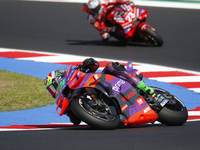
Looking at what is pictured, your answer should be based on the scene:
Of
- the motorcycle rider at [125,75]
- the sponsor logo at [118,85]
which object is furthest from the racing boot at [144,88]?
the sponsor logo at [118,85]

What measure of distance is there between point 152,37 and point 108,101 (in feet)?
21.4

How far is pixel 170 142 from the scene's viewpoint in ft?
13.2

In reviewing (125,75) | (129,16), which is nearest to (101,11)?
(129,16)

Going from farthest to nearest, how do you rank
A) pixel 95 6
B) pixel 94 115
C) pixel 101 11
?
pixel 101 11, pixel 95 6, pixel 94 115

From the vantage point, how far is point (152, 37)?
11.2 meters

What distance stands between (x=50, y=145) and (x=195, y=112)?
122 inches

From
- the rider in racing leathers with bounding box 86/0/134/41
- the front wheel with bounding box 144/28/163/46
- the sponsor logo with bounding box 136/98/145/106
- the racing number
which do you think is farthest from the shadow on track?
the sponsor logo with bounding box 136/98/145/106

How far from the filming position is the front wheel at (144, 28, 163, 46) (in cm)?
1109

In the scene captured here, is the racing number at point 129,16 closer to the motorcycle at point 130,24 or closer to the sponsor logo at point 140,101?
the motorcycle at point 130,24

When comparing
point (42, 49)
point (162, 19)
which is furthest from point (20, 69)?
point (162, 19)

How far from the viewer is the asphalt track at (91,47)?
13.1 ft

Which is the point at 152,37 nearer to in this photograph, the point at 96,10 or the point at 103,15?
the point at 103,15

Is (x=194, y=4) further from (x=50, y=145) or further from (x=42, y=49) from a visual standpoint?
(x=50, y=145)

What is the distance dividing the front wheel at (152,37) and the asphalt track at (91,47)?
0.70 ft
